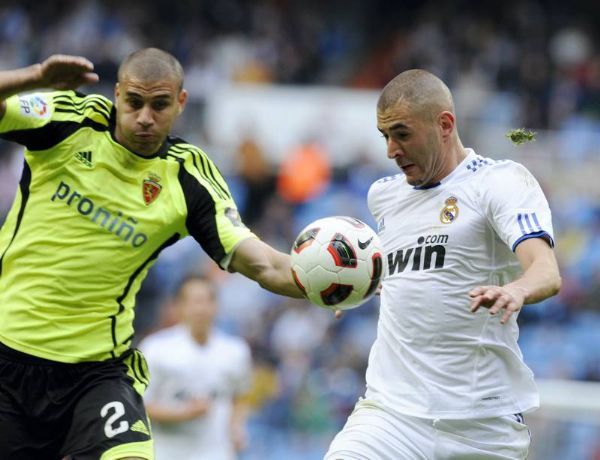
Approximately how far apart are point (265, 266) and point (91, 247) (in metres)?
0.90

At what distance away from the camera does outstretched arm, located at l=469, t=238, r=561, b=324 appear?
16.7 feet

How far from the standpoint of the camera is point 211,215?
21.2ft

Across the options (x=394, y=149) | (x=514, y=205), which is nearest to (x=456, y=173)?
(x=394, y=149)

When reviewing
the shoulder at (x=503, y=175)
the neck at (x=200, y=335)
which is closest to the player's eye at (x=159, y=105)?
the shoulder at (x=503, y=175)

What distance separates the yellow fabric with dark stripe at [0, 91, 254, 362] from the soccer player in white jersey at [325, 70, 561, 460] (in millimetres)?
960

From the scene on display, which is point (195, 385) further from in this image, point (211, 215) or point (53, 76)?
point (53, 76)

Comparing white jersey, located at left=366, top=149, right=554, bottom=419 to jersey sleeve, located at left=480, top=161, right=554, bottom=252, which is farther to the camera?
white jersey, located at left=366, top=149, right=554, bottom=419

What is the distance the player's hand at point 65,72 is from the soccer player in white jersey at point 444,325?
1557mm

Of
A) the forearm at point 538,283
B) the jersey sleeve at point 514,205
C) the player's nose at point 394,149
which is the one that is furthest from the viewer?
the player's nose at point 394,149

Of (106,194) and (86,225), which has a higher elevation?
(106,194)

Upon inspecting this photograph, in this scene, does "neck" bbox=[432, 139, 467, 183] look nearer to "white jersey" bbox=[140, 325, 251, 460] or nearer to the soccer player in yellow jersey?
the soccer player in yellow jersey

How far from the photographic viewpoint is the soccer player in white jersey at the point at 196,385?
9477mm

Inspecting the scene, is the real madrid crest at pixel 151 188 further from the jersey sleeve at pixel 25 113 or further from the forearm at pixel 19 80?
the forearm at pixel 19 80

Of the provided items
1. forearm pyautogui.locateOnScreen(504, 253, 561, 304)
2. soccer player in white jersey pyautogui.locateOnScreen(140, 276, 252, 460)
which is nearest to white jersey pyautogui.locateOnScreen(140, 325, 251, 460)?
soccer player in white jersey pyautogui.locateOnScreen(140, 276, 252, 460)
